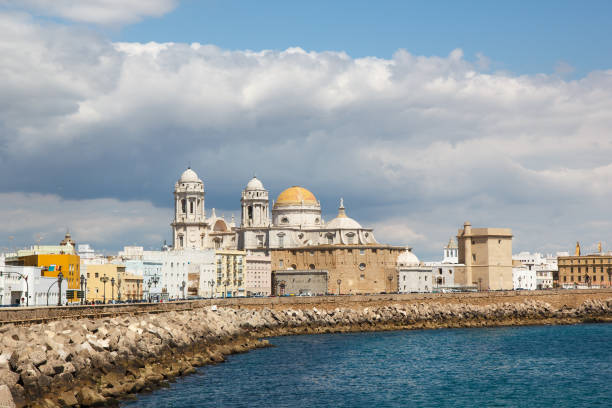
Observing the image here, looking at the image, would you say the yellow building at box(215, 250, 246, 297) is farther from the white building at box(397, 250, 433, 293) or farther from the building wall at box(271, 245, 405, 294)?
the white building at box(397, 250, 433, 293)

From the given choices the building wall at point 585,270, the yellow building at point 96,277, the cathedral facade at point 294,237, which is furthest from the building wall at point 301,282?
the building wall at point 585,270

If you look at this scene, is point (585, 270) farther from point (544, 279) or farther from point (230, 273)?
point (230, 273)

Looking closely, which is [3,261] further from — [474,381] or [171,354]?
[474,381]

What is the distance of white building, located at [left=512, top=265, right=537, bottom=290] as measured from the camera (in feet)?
521

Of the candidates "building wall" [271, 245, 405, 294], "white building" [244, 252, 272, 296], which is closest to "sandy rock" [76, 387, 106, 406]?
"white building" [244, 252, 272, 296]

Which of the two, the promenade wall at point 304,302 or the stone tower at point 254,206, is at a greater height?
the stone tower at point 254,206

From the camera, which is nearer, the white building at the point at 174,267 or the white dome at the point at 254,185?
the white building at the point at 174,267

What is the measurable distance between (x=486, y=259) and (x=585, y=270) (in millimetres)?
30526

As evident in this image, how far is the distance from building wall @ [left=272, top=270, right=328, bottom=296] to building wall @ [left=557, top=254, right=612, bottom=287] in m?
49.7

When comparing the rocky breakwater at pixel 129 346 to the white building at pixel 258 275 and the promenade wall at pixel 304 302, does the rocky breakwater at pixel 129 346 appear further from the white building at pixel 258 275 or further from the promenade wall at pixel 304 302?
the white building at pixel 258 275

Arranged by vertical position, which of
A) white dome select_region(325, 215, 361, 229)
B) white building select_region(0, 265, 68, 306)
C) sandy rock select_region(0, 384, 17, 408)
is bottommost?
sandy rock select_region(0, 384, 17, 408)

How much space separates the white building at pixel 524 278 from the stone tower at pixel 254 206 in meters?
A: 48.6

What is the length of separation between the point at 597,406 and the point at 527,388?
5.81 metres

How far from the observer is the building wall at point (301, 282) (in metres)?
128
